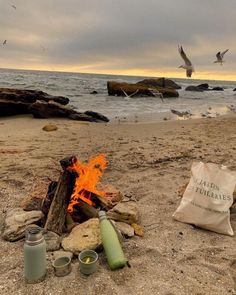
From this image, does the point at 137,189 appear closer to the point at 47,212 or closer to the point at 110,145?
the point at 47,212

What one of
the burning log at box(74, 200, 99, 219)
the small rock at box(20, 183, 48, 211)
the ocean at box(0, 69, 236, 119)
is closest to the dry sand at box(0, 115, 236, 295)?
the small rock at box(20, 183, 48, 211)

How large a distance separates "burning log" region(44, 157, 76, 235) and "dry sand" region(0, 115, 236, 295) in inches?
17.8

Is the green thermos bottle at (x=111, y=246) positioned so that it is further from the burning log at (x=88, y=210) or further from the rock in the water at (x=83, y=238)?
the burning log at (x=88, y=210)

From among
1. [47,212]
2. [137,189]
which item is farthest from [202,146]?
[47,212]

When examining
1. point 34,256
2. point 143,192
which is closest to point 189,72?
point 143,192

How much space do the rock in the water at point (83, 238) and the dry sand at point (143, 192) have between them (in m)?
0.22

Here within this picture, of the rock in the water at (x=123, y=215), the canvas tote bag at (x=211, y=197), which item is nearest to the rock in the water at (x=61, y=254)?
the rock in the water at (x=123, y=215)

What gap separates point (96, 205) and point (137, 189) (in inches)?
43.1

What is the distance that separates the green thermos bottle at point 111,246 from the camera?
10.3 ft

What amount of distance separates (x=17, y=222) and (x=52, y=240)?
1.93ft

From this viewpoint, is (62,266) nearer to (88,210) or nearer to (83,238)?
(83,238)

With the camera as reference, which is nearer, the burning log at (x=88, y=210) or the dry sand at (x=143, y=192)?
the dry sand at (x=143, y=192)

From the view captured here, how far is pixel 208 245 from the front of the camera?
3.66 metres

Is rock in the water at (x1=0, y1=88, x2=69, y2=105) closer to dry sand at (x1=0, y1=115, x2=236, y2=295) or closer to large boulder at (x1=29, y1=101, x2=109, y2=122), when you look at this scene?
large boulder at (x1=29, y1=101, x2=109, y2=122)
